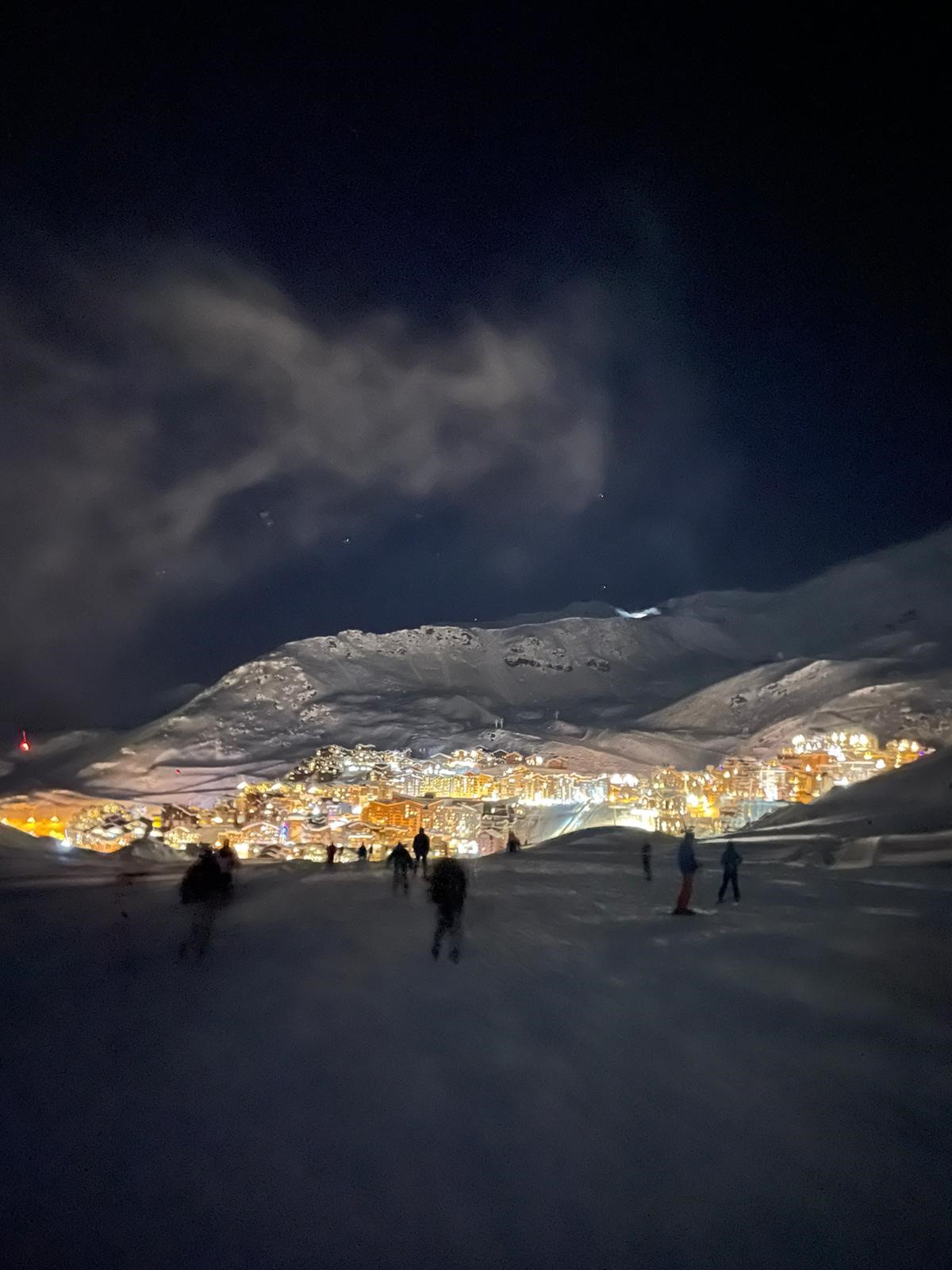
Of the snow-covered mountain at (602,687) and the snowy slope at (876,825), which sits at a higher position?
the snow-covered mountain at (602,687)

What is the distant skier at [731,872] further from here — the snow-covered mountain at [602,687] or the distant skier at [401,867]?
the snow-covered mountain at [602,687]

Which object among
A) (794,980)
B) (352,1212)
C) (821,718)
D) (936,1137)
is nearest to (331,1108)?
(352,1212)

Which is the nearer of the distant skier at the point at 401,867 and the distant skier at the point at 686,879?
the distant skier at the point at 686,879

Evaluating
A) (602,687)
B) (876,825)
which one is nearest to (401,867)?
(876,825)

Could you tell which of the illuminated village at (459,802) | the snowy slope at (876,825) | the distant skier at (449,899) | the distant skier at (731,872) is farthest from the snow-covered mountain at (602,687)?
the distant skier at (449,899)

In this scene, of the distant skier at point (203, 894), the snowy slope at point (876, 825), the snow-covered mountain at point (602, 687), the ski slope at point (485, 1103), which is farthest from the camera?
the snow-covered mountain at point (602, 687)

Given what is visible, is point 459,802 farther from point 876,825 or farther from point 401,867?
point 401,867

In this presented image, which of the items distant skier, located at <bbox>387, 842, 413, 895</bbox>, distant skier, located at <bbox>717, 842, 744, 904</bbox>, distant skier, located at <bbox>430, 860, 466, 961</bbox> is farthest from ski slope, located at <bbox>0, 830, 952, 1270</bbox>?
distant skier, located at <bbox>387, 842, 413, 895</bbox>

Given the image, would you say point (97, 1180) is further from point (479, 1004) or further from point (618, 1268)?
point (479, 1004)
